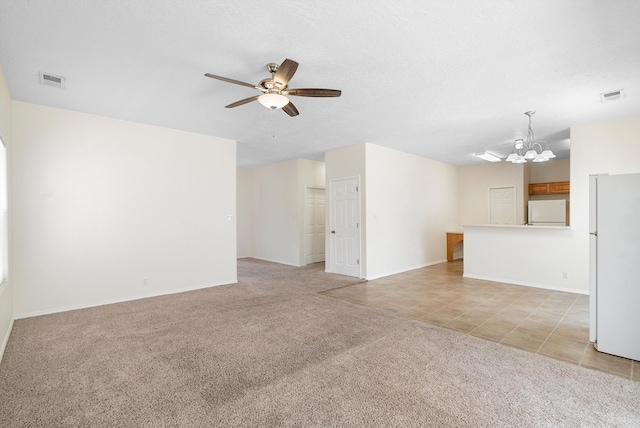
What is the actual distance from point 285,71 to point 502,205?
7687 mm

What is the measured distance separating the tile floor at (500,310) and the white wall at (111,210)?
2609 mm

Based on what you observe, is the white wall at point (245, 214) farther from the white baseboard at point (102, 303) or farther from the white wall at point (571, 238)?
the white wall at point (571, 238)

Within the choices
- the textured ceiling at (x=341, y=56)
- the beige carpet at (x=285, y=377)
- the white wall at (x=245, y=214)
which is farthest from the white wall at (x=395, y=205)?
the white wall at (x=245, y=214)

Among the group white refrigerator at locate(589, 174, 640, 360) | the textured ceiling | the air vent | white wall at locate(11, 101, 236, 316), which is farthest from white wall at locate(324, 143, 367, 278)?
white refrigerator at locate(589, 174, 640, 360)

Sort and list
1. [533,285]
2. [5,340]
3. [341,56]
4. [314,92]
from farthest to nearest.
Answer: [533,285]
[5,340]
[314,92]
[341,56]

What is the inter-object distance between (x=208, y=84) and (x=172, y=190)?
7.69 ft

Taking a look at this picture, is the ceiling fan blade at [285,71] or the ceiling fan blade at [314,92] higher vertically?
the ceiling fan blade at [285,71]

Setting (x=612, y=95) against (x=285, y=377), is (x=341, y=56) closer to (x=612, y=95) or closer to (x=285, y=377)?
(x=285, y=377)

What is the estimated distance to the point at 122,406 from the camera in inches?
77.9

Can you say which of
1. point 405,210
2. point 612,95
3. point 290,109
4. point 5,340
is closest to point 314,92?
point 290,109

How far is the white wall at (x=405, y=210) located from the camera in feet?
19.8

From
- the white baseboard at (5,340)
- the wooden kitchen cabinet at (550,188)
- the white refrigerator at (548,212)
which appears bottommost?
the white baseboard at (5,340)

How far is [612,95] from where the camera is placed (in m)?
3.48


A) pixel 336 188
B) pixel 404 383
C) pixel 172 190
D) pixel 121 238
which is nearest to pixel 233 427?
pixel 404 383
